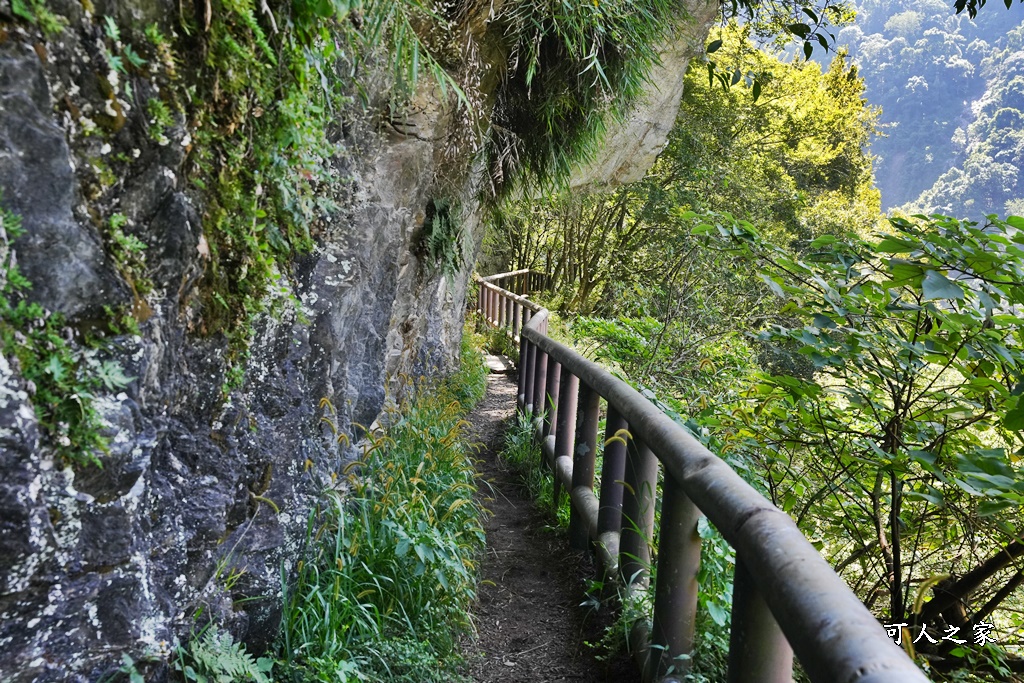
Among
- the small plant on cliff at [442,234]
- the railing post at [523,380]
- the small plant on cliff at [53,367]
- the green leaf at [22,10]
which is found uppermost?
the green leaf at [22,10]

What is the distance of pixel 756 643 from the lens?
159 cm

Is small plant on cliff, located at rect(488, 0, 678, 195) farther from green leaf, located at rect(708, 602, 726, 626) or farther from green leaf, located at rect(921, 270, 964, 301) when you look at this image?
green leaf, located at rect(708, 602, 726, 626)

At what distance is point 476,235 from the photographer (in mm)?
7852

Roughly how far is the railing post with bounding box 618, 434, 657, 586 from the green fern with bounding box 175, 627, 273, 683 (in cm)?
140

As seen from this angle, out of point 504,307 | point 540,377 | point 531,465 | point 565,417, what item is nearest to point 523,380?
point 540,377

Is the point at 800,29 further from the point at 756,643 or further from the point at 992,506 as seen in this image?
the point at 756,643

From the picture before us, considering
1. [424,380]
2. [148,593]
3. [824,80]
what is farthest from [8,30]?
[824,80]

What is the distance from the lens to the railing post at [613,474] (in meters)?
3.19

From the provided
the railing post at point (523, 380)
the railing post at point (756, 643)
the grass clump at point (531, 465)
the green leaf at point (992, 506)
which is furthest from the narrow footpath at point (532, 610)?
the railing post at point (523, 380)

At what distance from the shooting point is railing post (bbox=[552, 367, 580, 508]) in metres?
4.56

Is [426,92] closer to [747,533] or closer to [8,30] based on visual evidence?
[8,30]

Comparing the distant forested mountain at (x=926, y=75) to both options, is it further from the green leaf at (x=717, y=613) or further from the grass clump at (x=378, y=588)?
the green leaf at (x=717, y=613)

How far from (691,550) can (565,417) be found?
2.38m

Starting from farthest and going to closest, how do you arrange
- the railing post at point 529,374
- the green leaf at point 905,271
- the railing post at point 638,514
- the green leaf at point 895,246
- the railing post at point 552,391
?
the railing post at point 529,374 < the railing post at point 552,391 < the railing post at point 638,514 < the green leaf at point 895,246 < the green leaf at point 905,271
